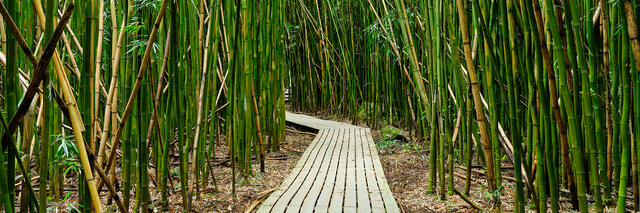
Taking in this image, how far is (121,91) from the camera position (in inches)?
61.4

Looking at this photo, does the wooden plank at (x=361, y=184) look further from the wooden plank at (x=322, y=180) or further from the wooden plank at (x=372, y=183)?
the wooden plank at (x=322, y=180)

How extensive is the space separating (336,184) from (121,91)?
962 millimetres

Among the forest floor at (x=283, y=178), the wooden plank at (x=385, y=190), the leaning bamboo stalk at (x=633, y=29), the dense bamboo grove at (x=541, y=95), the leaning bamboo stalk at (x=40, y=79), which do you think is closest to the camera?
the leaning bamboo stalk at (x=40, y=79)

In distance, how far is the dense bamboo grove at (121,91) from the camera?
23.4 inches

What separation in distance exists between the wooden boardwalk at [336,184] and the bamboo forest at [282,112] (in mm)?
14

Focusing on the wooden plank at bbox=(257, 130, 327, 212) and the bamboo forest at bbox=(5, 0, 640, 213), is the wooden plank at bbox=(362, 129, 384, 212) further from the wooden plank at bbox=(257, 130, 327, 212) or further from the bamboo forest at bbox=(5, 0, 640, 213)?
the wooden plank at bbox=(257, 130, 327, 212)

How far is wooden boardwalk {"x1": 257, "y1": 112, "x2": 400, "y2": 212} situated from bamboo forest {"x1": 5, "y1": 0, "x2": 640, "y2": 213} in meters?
0.01

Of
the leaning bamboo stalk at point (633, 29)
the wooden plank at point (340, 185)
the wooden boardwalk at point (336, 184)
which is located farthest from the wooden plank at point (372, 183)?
the leaning bamboo stalk at point (633, 29)

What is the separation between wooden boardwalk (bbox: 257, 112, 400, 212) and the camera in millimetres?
1486

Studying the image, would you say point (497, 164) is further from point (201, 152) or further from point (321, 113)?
point (321, 113)

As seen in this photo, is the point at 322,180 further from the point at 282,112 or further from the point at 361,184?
the point at 282,112

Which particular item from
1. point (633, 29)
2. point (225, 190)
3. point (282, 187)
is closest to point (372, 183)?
point (282, 187)

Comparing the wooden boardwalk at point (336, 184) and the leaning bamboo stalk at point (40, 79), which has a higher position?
the leaning bamboo stalk at point (40, 79)

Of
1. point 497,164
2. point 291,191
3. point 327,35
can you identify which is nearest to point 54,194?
point 291,191
